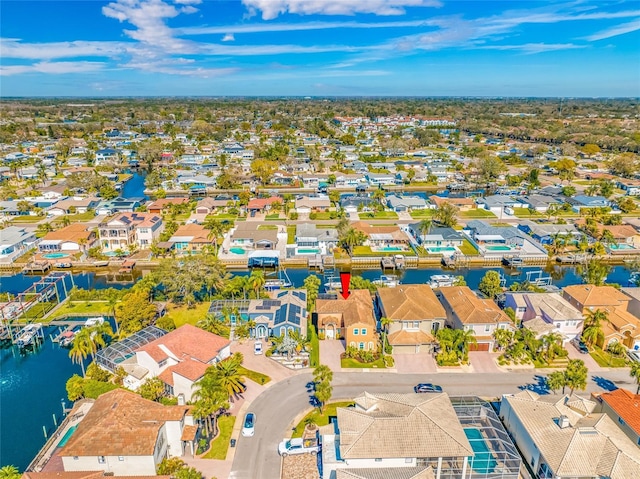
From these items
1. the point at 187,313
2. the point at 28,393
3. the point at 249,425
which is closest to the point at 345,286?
the point at 187,313

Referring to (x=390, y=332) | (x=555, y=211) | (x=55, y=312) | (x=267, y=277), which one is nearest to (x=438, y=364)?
(x=390, y=332)

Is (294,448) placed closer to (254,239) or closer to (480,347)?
(480,347)

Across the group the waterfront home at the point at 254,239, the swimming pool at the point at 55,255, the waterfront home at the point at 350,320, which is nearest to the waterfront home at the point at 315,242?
the waterfront home at the point at 254,239

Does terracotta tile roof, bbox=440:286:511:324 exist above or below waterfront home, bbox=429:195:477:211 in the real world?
above

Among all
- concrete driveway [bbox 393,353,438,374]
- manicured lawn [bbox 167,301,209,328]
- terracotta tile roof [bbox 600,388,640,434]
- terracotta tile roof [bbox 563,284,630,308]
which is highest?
terracotta tile roof [bbox 563,284,630,308]

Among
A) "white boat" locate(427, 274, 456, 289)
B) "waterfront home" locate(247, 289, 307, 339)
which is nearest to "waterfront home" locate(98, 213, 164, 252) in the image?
"waterfront home" locate(247, 289, 307, 339)

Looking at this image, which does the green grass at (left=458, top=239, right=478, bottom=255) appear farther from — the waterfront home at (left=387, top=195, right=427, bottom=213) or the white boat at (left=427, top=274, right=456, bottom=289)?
the waterfront home at (left=387, top=195, right=427, bottom=213)

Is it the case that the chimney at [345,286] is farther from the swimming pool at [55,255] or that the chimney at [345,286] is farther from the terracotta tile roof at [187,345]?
the swimming pool at [55,255]
